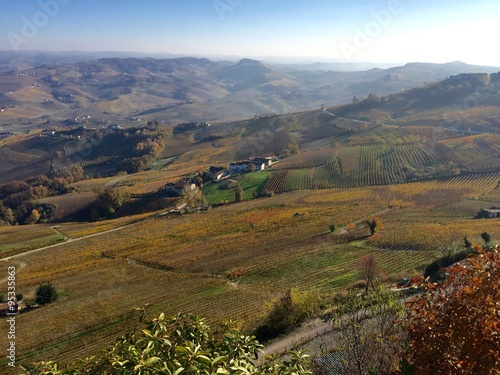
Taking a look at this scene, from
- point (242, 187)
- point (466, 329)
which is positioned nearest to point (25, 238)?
point (242, 187)

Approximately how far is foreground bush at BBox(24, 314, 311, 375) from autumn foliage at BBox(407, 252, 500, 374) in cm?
271

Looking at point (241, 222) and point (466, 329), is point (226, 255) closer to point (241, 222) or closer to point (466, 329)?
point (241, 222)

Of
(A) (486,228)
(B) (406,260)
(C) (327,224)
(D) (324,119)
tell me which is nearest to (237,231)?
(C) (327,224)

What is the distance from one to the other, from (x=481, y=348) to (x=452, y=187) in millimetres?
66252

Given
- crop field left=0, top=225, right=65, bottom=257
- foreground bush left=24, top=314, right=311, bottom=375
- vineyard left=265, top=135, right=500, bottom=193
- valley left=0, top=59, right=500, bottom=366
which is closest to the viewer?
foreground bush left=24, top=314, right=311, bottom=375

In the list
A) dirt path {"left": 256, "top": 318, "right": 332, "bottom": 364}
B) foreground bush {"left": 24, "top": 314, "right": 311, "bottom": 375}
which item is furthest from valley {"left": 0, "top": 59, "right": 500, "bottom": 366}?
dirt path {"left": 256, "top": 318, "right": 332, "bottom": 364}

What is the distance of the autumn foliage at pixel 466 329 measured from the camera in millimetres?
6309

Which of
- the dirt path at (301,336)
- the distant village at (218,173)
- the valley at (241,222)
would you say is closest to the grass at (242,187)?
the valley at (241,222)

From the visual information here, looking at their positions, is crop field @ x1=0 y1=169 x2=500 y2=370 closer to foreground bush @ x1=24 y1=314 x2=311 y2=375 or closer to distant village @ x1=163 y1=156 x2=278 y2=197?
distant village @ x1=163 y1=156 x2=278 y2=197

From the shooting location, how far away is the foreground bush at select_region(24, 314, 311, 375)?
204 inches

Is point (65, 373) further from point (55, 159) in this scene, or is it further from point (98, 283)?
point (55, 159)

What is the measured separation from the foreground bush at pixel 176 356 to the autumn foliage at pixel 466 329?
271 centimetres
